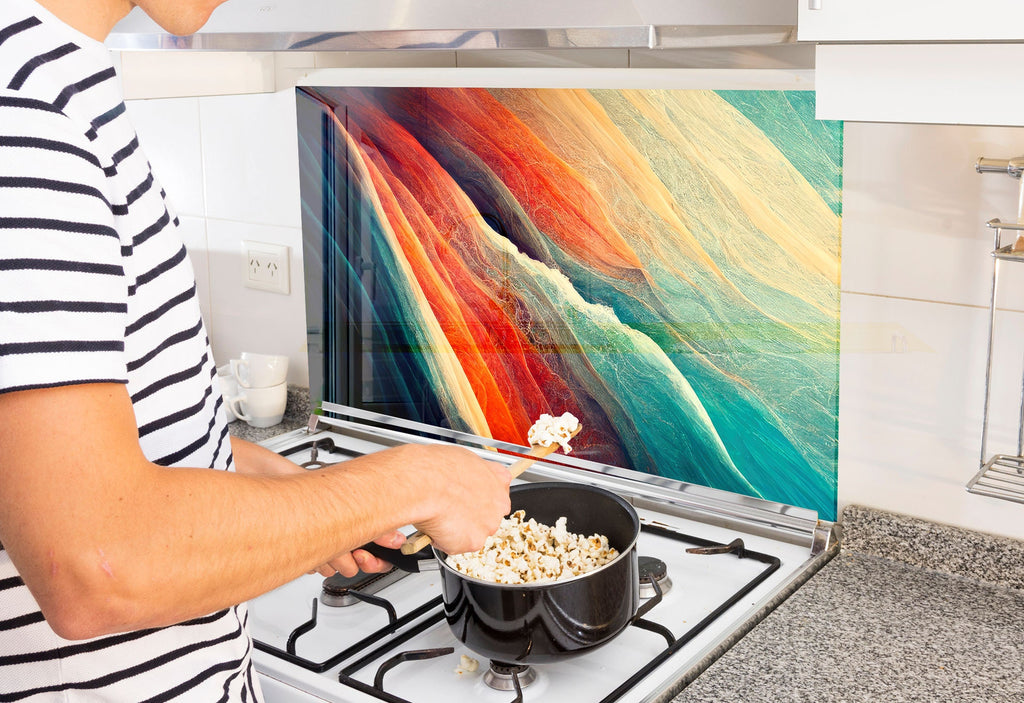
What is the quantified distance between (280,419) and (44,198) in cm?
129

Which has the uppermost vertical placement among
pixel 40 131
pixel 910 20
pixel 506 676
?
pixel 910 20

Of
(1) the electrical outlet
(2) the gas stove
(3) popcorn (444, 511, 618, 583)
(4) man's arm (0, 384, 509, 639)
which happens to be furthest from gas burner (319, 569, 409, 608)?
(1) the electrical outlet

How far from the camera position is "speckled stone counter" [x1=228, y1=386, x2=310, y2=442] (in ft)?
5.70

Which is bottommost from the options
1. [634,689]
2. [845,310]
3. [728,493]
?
[634,689]

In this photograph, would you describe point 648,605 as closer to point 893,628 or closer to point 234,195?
point 893,628

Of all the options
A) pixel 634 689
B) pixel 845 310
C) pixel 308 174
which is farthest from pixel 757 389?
pixel 308 174

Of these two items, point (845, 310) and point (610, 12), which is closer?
point (610, 12)

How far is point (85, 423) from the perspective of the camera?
516mm

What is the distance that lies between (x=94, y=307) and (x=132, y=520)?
0.39ft

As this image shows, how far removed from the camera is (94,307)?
20.9 inches

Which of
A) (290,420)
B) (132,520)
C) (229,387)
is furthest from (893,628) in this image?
(229,387)

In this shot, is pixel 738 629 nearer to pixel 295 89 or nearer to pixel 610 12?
pixel 610 12

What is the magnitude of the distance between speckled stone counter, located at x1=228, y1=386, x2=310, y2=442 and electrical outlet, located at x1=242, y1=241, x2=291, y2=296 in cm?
18

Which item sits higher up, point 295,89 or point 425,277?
point 295,89
